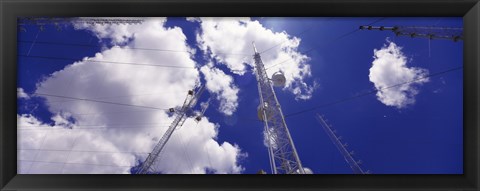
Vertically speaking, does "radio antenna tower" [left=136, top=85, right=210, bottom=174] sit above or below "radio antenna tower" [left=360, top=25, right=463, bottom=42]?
below

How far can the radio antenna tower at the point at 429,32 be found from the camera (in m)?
2.67

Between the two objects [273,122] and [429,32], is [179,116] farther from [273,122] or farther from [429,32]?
[429,32]

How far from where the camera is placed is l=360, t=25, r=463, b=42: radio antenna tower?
8.75ft

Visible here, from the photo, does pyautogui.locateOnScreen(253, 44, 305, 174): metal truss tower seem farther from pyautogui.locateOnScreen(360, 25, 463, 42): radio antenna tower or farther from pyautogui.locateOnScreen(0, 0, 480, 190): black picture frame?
pyautogui.locateOnScreen(0, 0, 480, 190): black picture frame

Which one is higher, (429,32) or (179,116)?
(429,32)

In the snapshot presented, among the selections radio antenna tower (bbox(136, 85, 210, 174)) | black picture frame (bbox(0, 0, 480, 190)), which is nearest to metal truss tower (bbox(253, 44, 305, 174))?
radio antenna tower (bbox(136, 85, 210, 174))

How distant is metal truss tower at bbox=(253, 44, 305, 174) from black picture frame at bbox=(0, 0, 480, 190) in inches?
Answer: 68.2

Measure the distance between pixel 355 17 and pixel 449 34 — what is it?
87 cm

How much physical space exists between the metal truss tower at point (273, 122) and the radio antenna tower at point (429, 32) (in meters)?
1.44
